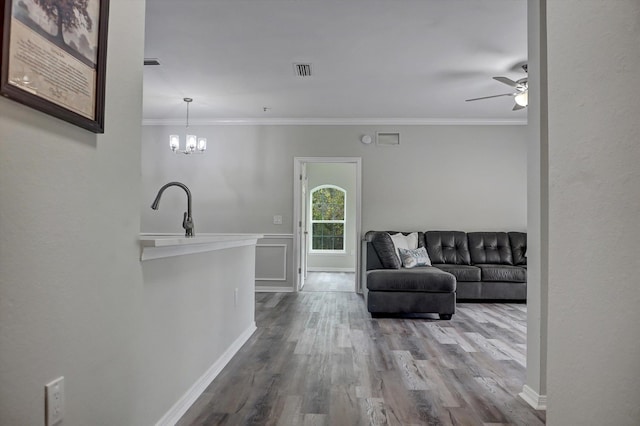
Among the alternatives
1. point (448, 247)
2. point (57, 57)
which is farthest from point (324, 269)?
point (57, 57)

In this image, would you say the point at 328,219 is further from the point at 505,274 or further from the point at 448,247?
the point at 505,274

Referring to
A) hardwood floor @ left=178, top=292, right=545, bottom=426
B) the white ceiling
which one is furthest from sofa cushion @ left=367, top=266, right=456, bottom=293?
the white ceiling

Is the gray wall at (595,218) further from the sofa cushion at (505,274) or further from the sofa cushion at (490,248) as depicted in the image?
the sofa cushion at (490,248)

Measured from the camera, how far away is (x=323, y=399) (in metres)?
2.34

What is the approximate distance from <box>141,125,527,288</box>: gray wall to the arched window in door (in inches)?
126

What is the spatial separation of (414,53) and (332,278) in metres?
5.03

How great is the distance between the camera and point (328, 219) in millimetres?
9570

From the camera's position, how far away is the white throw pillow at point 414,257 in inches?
206

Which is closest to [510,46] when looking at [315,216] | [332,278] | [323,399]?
[323,399]

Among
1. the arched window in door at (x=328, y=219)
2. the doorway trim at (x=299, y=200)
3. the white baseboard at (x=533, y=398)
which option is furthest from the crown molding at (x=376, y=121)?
the white baseboard at (x=533, y=398)

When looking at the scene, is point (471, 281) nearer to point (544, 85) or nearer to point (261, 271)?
point (261, 271)

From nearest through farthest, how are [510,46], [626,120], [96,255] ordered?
1. [626,120]
2. [96,255]
3. [510,46]

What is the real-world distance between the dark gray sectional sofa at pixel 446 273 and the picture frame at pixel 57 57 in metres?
3.71

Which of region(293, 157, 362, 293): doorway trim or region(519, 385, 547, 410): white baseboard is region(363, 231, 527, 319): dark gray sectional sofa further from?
region(519, 385, 547, 410): white baseboard
